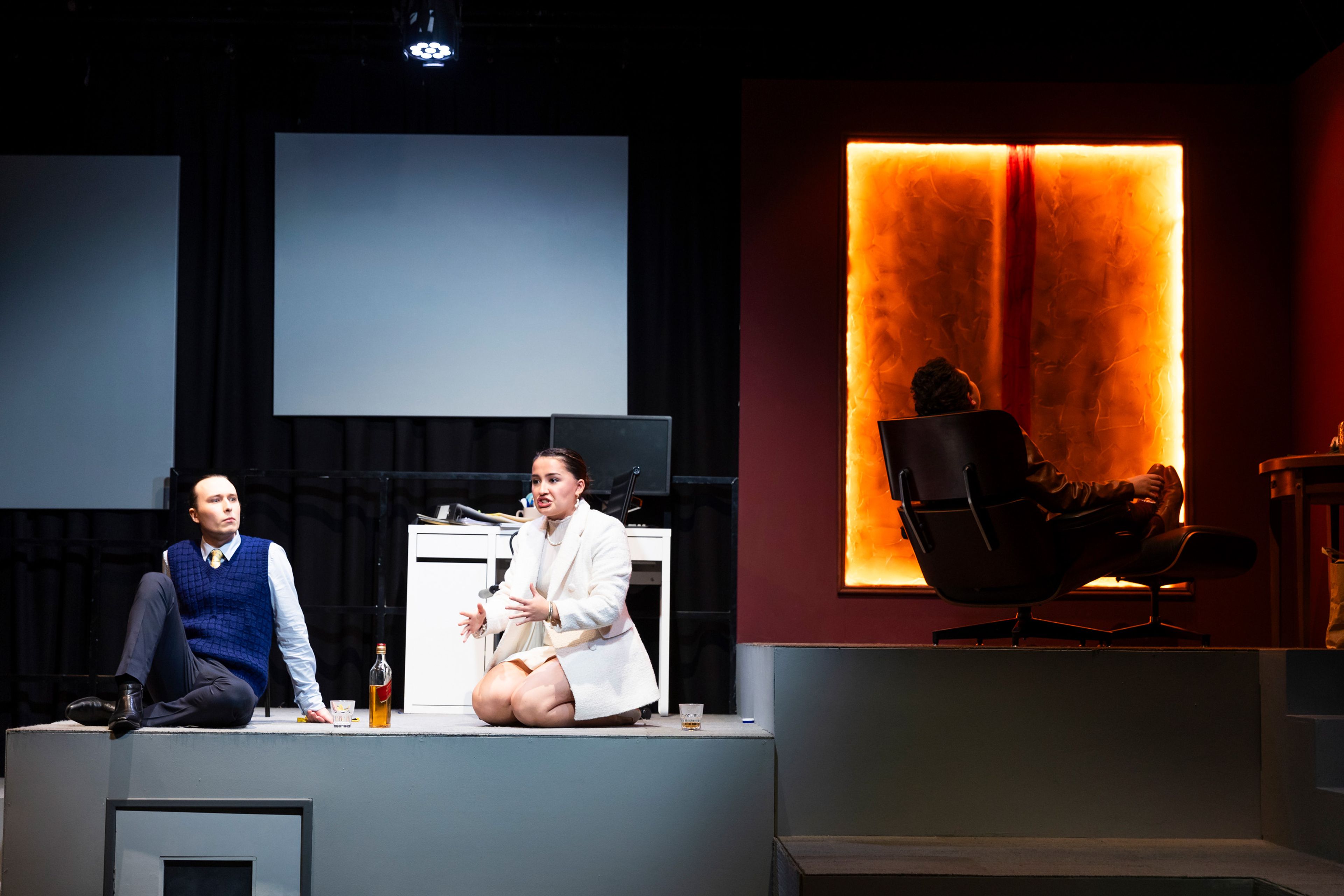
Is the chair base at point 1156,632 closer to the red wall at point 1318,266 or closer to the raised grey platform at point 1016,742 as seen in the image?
the raised grey platform at point 1016,742

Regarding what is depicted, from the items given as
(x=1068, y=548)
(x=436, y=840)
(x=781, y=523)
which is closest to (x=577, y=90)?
(x=781, y=523)

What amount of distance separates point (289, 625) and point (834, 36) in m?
3.42

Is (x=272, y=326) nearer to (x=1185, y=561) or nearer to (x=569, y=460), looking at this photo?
(x=569, y=460)

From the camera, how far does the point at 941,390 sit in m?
3.55

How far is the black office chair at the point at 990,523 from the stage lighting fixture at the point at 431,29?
2330 millimetres

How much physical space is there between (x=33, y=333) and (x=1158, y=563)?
4.57 metres

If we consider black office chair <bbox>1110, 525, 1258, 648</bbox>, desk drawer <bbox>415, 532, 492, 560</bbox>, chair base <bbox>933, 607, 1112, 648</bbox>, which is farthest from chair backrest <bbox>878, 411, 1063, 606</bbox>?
desk drawer <bbox>415, 532, 492, 560</bbox>

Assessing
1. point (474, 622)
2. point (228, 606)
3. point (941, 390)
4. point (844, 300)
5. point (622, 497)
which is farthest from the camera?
point (844, 300)

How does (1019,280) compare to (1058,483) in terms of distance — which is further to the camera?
(1019,280)

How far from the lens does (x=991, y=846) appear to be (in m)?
2.94

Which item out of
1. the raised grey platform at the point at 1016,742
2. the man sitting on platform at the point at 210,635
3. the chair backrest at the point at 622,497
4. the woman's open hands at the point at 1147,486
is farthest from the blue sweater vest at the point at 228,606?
the woman's open hands at the point at 1147,486

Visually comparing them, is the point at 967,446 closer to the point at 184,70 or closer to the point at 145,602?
the point at 145,602

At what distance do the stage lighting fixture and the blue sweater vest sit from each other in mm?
2118

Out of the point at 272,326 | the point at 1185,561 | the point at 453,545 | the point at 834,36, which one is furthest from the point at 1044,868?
the point at 272,326
